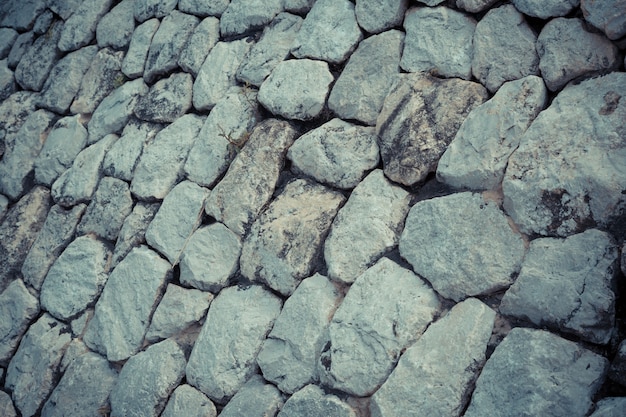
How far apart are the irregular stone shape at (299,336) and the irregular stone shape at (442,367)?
11.6 inches

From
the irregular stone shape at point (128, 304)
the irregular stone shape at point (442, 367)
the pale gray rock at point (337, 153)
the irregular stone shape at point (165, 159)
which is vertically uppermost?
the pale gray rock at point (337, 153)

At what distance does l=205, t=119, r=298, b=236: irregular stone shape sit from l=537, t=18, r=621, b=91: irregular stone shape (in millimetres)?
1011

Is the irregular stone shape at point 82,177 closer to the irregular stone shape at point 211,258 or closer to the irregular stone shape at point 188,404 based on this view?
the irregular stone shape at point 211,258

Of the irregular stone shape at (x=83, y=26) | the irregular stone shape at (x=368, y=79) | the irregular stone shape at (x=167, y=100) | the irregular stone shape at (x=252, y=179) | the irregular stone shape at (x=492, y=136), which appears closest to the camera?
the irregular stone shape at (x=492, y=136)

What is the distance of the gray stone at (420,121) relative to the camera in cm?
212

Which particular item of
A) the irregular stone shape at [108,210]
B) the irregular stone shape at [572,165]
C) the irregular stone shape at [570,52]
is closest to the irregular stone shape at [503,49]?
the irregular stone shape at [570,52]

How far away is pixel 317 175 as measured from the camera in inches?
93.4

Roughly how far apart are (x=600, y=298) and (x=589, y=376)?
21 cm

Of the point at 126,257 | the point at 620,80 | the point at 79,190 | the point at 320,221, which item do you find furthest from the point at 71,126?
the point at 620,80

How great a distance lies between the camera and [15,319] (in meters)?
2.98

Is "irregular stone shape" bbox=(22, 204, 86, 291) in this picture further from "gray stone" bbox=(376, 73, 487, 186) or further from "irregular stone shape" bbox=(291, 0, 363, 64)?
"gray stone" bbox=(376, 73, 487, 186)

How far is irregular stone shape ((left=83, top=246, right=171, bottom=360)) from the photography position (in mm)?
2564

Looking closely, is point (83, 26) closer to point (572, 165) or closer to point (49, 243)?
point (49, 243)

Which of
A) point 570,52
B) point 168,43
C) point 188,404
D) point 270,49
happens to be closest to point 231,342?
point 188,404
